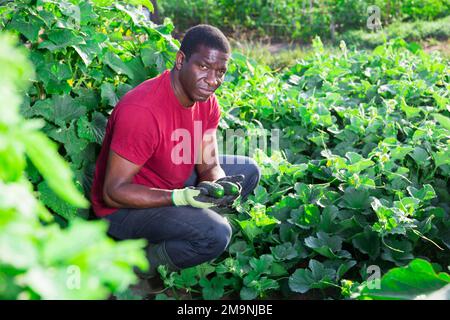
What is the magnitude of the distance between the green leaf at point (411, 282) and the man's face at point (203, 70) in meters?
1.54

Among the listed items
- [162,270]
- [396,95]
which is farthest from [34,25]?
[396,95]

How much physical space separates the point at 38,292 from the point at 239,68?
170 inches

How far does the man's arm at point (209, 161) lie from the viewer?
3.55 m

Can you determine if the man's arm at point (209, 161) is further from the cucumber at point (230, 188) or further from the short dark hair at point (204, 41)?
the short dark hair at point (204, 41)

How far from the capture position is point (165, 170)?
131 inches

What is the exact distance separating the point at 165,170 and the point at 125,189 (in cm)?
29

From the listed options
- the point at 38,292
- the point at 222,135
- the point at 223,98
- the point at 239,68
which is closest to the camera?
the point at 38,292

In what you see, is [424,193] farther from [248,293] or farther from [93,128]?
[93,128]

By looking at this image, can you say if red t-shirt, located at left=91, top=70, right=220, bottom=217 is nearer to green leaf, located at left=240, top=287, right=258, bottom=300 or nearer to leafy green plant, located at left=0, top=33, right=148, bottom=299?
green leaf, located at left=240, top=287, right=258, bottom=300

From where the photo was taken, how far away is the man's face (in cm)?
317

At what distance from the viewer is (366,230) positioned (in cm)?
344

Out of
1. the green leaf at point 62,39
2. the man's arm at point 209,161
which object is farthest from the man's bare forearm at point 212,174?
the green leaf at point 62,39
